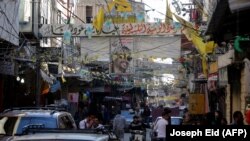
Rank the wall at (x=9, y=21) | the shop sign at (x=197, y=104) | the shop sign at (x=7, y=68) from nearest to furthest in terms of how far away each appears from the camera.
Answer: the wall at (x=9, y=21) → the shop sign at (x=7, y=68) → the shop sign at (x=197, y=104)

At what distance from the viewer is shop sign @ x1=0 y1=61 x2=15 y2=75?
861 inches

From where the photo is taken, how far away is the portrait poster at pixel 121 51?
2653cm

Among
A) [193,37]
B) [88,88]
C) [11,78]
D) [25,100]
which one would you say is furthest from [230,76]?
[88,88]

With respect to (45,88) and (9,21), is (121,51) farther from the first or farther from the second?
(9,21)

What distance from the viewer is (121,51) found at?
2778 cm

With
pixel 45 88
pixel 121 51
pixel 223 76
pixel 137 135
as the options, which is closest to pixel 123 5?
pixel 223 76

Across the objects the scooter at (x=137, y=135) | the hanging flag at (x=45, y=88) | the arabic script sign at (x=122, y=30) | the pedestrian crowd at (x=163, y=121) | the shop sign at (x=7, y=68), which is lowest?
the scooter at (x=137, y=135)

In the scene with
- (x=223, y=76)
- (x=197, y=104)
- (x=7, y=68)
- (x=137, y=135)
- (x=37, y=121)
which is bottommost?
(x=137, y=135)

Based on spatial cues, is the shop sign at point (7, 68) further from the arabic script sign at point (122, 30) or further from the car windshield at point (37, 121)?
the car windshield at point (37, 121)

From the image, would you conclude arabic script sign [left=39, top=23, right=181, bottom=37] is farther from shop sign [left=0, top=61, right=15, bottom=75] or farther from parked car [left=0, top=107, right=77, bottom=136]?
parked car [left=0, top=107, right=77, bottom=136]

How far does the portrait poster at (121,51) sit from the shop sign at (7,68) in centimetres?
510

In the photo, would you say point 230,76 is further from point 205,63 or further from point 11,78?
point 11,78

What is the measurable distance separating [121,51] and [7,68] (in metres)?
6.82

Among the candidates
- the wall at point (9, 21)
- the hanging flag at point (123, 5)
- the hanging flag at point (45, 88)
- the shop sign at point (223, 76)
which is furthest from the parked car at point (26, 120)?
the hanging flag at point (45, 88)
